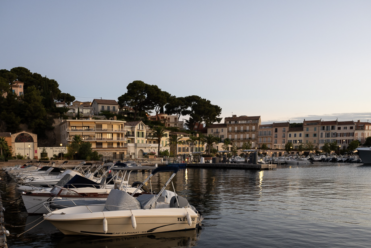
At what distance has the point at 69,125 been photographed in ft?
283

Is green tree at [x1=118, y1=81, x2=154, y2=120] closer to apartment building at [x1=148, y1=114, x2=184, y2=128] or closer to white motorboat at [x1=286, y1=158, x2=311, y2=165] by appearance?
apartment building at [x1=148, y1=114, x2=184, y2=128]

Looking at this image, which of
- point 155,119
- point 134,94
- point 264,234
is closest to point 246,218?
point 264,234

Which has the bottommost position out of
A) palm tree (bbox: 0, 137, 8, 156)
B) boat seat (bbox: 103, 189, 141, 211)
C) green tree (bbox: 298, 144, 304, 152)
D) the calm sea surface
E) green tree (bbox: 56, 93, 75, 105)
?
the calm sea surface

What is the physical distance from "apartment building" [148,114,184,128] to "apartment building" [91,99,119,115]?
46.7ft

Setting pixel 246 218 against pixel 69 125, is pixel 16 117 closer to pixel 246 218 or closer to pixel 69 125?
pixel 69 125

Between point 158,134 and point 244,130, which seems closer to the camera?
point 158,134

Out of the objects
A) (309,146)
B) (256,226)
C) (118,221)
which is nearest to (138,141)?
(309,146)

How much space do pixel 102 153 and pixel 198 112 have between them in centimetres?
5732

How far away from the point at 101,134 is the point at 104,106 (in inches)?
1332

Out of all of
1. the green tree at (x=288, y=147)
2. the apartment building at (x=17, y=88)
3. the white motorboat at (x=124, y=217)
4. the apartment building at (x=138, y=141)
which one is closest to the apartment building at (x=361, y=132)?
the green tree at (x=288, y=147)

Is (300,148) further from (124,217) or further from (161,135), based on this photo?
(124,217)

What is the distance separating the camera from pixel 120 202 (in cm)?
1631

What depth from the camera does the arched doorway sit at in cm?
7538

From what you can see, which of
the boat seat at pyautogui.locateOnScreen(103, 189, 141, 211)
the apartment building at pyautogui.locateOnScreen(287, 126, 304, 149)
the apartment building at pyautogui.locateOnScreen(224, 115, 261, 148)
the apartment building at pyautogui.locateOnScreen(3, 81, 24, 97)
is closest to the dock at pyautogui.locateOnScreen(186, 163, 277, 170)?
the apartment building at pyautogui.locateOnScreen(3, 81, 24, 97)
